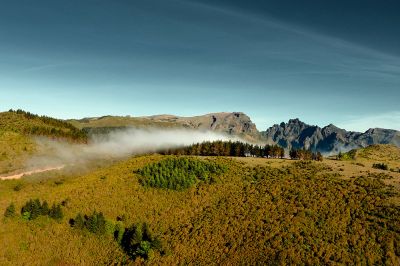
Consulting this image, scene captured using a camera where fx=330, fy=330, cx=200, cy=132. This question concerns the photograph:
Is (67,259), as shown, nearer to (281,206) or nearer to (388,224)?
(281,206)

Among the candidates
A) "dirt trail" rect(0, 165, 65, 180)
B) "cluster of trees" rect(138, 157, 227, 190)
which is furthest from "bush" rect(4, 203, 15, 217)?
"cluster of trees" rect(138, 157, 227, 190)

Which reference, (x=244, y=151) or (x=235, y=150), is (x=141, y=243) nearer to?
(x=235, y=150)

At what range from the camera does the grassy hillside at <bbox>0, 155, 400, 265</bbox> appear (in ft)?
193

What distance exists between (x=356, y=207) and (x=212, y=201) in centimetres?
3239

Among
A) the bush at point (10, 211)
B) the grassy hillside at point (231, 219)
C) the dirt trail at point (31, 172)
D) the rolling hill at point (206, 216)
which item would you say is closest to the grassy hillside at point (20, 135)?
the dirt trail at point (31, 172)

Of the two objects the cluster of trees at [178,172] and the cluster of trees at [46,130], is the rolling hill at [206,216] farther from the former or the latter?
the cluster of trees at [46,130]

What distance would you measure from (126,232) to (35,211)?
70.1 feet

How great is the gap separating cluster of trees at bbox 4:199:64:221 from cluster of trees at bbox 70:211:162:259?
3.69 metres

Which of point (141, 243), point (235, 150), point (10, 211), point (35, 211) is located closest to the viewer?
point (141, 243)

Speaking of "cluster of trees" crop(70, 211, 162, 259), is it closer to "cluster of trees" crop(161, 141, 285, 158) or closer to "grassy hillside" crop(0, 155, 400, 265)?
"grassy hillside" crop(0, 155, 400, 265)

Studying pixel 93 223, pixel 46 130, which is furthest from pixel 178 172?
pixel 46 130

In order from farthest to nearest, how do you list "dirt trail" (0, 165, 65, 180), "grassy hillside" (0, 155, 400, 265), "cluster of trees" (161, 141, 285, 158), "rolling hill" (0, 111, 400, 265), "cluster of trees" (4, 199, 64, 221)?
"cluster of trees" (161, 141, 285, 158) < "dirt trail" (0, 165, 65, 180) < "cluster of trees" (4, 199, 64, 221) < "rolling hill" (0, 111, 400, 265) < "grassy hillside" (0, 155, 400, 265)

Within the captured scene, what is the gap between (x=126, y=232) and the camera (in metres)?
69.8

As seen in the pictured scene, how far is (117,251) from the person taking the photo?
6575cm
